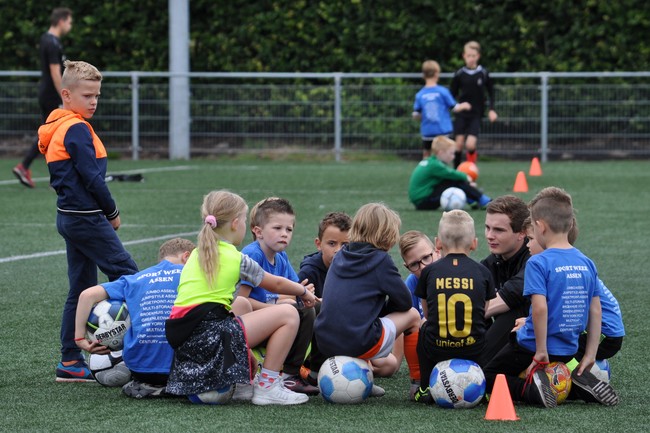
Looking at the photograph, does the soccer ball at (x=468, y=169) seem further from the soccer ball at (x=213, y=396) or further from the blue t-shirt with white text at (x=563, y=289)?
the soccer ball at (x=213, y=396)

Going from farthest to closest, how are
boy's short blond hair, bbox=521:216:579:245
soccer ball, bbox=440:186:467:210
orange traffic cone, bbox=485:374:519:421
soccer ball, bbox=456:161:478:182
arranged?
soccer ball, bbox=456:161:478:182, soccer ball, bbox=440:186:467:210, boy's short blond hair, bbox=521:216:579:245, orange traffic cone, bbox=485:374:519:421

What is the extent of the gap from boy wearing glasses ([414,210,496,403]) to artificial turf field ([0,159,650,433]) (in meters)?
0.27

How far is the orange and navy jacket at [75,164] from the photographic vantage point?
20.1 feet

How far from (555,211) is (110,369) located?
7.54 ft

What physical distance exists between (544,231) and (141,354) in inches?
77.5

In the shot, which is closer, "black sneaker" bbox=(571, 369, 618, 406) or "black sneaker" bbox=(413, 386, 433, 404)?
"black sneaker" bbox=(571, 369, 618, 406)

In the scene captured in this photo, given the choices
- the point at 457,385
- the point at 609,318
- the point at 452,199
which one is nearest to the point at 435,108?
the point at 452,199

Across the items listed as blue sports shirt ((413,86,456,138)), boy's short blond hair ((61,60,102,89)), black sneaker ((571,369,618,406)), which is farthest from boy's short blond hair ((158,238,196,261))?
blue sports shirt ((413,86,456,138))

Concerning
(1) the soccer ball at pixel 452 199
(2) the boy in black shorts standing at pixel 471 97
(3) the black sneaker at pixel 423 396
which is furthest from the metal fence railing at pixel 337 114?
(3) the black sneaker at pixel 423 396

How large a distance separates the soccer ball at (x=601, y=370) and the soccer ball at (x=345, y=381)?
1064 millimetres

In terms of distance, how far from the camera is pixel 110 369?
592 cm

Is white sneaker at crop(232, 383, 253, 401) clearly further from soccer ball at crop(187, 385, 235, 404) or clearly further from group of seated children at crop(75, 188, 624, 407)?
soccer ball at crop(187, 385, 235, 404)

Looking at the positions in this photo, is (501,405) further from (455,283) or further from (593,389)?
(455,283)

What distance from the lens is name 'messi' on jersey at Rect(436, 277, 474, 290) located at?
5477 millimetres
